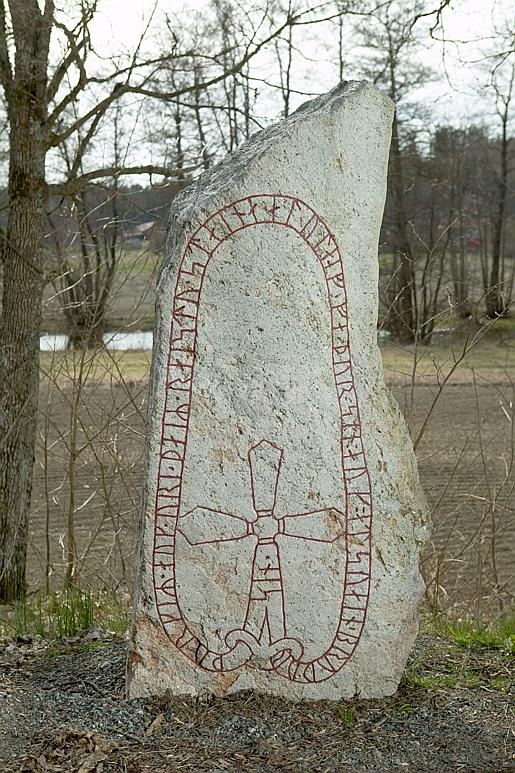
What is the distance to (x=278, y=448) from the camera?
138 inches

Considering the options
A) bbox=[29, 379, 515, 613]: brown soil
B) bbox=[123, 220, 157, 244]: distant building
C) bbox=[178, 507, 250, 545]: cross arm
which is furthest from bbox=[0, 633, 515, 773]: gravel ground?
bbox=[123, 220, 157, 244]: distant building

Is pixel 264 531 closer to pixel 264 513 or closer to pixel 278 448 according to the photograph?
pixel 264 513

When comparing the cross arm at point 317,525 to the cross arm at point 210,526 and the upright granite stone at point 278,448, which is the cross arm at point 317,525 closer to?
the upright granite stone at point 278,448

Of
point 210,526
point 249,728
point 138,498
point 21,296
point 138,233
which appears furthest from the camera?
point 138,233

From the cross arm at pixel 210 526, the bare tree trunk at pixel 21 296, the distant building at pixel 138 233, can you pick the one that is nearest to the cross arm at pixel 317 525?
the cross arm at pixel 210 526

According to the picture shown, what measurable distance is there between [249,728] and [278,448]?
3.20 feet

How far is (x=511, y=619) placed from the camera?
14.8 feet

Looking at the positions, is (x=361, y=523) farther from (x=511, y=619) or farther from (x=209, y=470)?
(x=511, y=619)

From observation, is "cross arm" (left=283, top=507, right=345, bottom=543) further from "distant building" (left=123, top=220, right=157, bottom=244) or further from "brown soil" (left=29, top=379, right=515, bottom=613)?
"distant building" (left=123, top=220, right=157, bottom=244)

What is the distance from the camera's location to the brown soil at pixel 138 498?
16.8 feet

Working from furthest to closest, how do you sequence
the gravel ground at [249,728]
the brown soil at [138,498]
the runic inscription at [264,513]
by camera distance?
the brown soil at [138,498]
the runic inscription at [264,513]
the gravel ground at [249,728]

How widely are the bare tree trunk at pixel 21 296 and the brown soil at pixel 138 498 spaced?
0.66 feet

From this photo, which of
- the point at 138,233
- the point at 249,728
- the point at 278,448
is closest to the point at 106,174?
the point at 138,233

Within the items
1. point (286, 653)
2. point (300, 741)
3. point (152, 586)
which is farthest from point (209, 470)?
point (300, 741)
